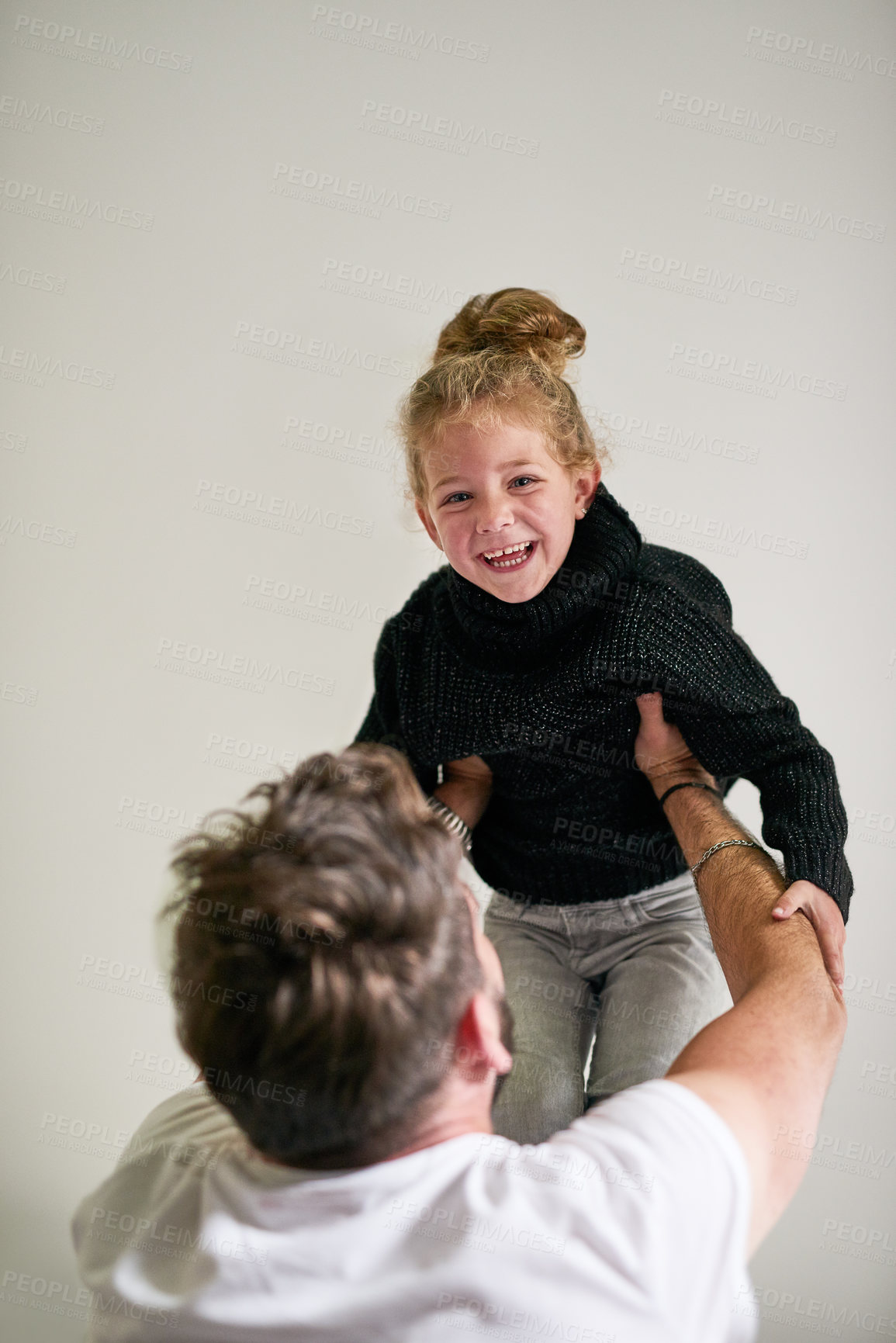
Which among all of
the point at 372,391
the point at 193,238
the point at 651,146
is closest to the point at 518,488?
the point at 372,391

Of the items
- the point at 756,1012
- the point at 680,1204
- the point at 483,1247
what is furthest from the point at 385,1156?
the point at 756,1012

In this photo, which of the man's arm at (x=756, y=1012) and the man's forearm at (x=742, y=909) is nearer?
the man's arm at (x=756, y=1012)

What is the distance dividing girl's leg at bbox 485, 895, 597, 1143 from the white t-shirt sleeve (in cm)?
49

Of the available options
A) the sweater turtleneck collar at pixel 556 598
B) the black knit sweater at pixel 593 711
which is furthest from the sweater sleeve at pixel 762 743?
the sweater turtleneck collar at pixel 556 598

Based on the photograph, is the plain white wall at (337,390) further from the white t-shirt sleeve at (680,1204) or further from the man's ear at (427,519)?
the white t-shirt sleeve at (680,1204)

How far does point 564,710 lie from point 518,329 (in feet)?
1.94

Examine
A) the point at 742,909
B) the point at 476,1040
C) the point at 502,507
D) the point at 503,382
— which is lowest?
the point at 476,1040

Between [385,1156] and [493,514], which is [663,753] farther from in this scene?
[385,1156]

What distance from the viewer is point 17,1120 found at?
2.07 m

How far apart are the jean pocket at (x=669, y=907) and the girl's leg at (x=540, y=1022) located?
14 cm

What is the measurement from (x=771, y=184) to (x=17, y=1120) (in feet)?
7.96

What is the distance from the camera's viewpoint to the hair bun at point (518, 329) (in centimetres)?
150

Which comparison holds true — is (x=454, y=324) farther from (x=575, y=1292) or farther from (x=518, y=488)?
(x=575, y=1292)

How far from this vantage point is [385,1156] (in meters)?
0.83
